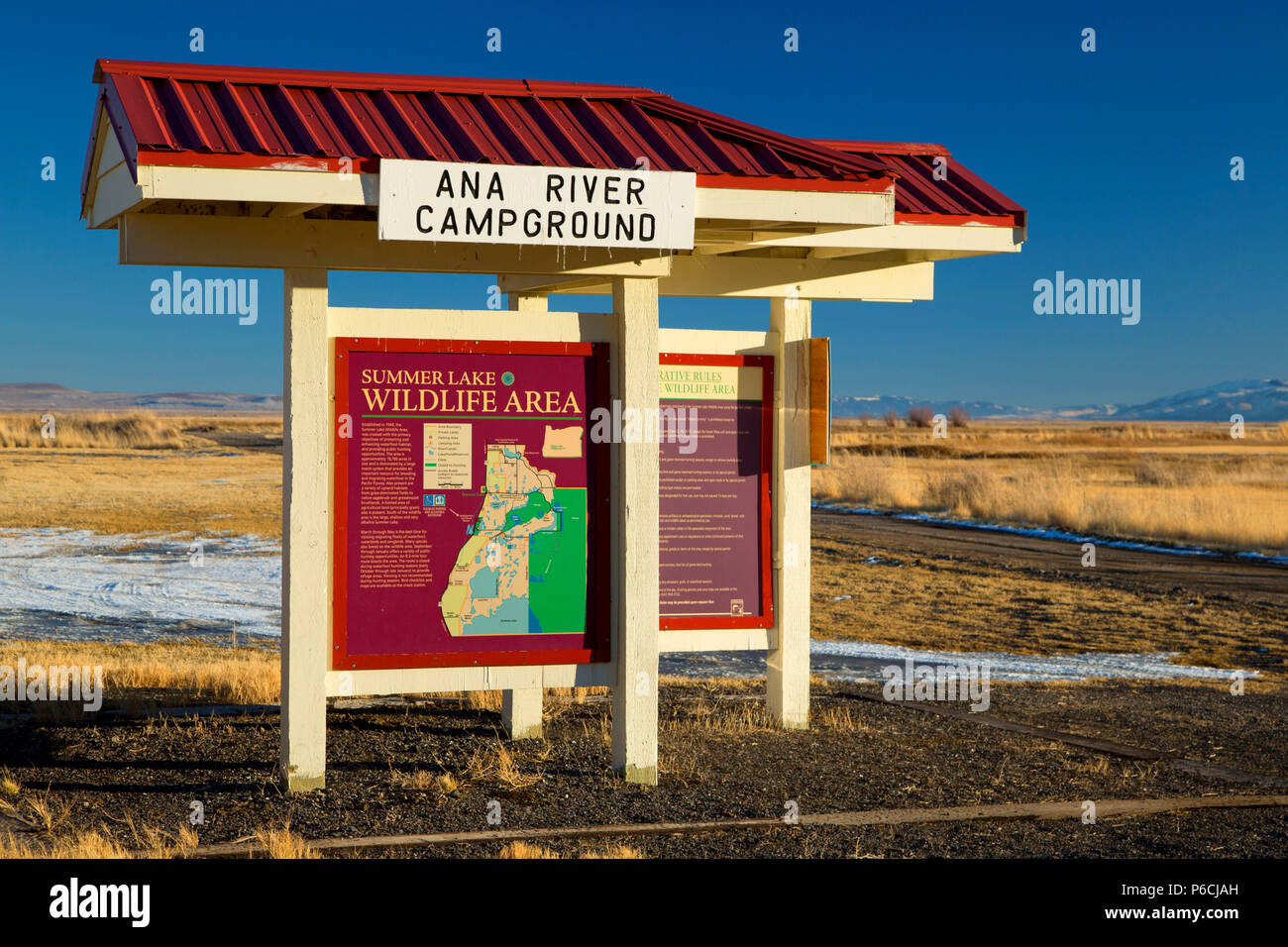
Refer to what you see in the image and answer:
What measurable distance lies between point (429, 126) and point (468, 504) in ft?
6.26

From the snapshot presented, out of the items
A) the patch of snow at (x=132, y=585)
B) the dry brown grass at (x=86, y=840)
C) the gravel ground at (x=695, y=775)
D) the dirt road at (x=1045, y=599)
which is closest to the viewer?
the dry brown grass at (x=86, y=840)

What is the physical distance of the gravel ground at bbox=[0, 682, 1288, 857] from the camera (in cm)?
568

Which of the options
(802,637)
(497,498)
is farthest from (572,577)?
(802,637)

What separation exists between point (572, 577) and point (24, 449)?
133ft

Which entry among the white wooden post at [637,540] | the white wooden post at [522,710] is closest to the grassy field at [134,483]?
the white wooden post at [522,710]

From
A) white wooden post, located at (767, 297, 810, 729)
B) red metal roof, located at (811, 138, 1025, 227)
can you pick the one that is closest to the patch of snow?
white wooden post, located at (767, 297, 810, 729)

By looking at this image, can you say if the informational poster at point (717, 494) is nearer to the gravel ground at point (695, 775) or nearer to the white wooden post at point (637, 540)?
the gravel ground at point (695, 775)

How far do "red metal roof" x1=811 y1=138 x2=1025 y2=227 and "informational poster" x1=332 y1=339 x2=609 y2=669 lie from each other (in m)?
1.97

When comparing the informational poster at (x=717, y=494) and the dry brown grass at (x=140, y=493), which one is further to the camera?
the dry brown grass at (x=140, y=493)

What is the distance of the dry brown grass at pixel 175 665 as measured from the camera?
901cm

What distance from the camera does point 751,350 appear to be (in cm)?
792

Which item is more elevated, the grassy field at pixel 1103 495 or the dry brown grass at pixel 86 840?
the grassy field at pixel 1103 495

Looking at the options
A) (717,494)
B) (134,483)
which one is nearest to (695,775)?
(717,494)

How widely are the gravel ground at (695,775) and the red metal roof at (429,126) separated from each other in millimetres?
3013
